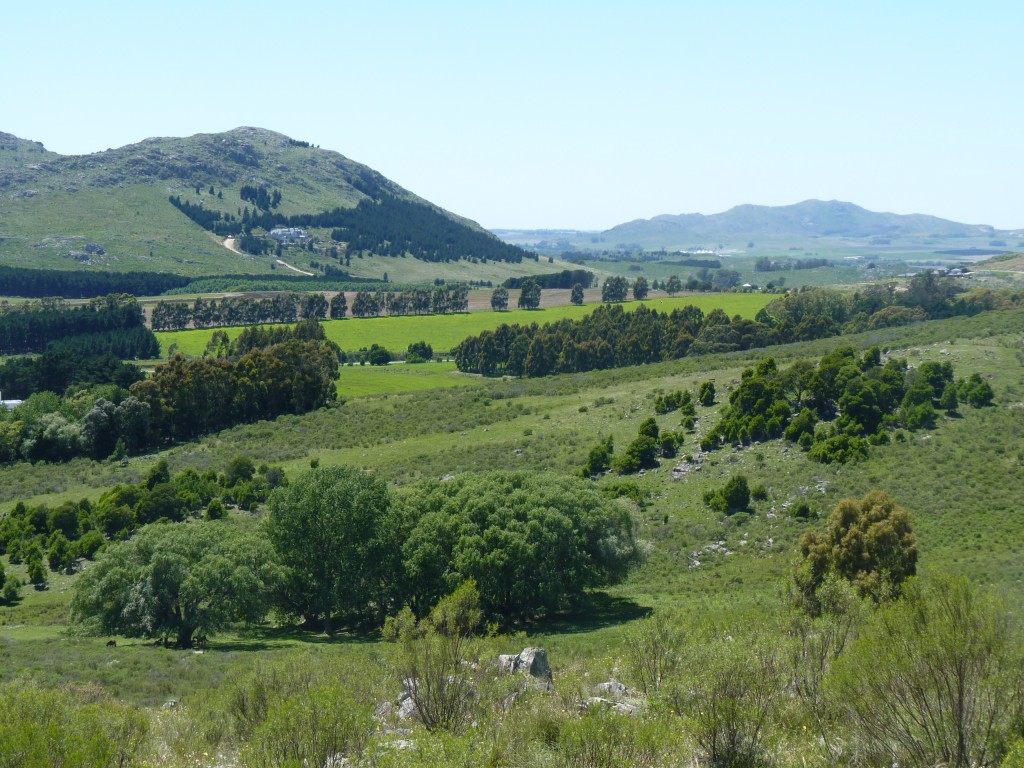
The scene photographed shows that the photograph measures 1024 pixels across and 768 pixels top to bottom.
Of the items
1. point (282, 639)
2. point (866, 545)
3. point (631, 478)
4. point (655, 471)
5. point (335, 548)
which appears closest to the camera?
point (866, 545)

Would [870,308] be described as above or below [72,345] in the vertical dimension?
above

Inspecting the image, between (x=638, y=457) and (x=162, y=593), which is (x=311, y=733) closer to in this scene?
(x=162, y=593)

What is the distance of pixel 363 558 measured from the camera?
42.4 meters

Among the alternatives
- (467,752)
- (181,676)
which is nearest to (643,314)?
(181,676)

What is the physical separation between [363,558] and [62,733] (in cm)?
2587

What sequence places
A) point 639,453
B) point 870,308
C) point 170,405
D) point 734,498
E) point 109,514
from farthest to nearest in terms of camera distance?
point 870,308, point 170,405, point 639,453, point 109,514, point 734,498

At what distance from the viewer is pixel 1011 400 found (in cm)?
6178

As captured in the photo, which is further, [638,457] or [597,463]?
[597,463]

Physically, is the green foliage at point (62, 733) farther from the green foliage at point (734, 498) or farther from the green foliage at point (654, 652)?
the green foliage at point (734, 498)

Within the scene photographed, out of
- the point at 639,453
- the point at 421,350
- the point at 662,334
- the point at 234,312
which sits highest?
the point at 662,334

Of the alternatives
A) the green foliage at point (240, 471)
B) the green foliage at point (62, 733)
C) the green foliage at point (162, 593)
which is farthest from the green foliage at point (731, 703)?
the green foliage at point (240, 471)

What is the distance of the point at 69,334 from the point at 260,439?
76369 millimetres

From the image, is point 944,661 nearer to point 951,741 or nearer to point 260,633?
point 951,741

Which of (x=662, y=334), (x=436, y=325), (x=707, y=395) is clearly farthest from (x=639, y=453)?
(x=436, y=325)
